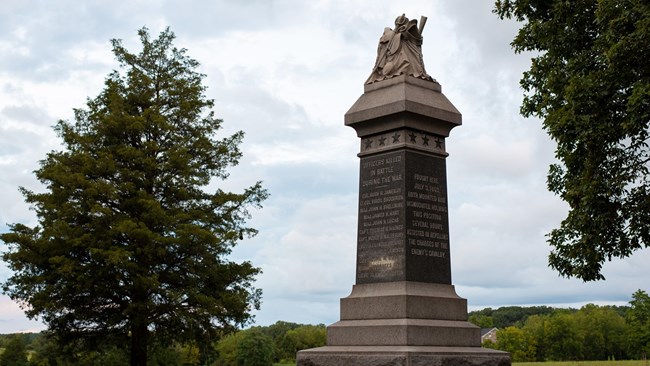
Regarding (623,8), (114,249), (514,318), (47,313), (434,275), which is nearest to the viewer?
(434,275)

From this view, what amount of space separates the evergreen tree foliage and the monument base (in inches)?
195

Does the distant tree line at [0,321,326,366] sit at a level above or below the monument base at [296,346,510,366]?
above

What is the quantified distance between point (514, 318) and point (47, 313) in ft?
413

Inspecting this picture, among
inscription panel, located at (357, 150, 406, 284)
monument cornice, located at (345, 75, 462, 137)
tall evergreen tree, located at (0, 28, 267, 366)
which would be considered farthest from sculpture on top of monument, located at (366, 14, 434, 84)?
tall evergreen tree, located at (0, 28, 267, 366)

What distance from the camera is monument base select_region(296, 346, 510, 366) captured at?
1199 centimetres

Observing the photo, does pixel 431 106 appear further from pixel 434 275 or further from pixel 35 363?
pixel 35 363

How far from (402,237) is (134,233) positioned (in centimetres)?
1565

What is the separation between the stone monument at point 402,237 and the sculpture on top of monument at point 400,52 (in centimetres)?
2

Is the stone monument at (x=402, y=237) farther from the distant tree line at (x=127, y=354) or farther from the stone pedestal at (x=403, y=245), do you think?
the distant tree line at (x=127, y=354)

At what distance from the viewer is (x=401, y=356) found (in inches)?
468

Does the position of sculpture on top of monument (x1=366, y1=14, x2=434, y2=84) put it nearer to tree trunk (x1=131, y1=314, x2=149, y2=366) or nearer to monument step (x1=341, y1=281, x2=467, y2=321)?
monument step (x1=341, y1=281, x2=467, y2=321)

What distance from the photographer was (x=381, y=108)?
46.1 ft

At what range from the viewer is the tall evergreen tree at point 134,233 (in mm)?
27453

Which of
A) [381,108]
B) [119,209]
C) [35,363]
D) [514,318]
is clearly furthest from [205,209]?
[514,318]
